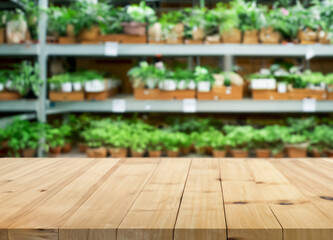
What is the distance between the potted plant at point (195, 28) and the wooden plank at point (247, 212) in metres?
2.34

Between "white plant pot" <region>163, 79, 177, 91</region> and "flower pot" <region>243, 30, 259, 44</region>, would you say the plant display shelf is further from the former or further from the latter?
"flower pot" <region>243, 30, 259, 44</region>

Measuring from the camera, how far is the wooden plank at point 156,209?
618mm

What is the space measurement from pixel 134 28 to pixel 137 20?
71mm

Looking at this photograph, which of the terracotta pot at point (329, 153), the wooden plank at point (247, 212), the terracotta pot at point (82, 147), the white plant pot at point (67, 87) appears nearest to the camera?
the wooden plank at point (247, 212)

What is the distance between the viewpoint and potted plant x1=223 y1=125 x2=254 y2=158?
10.1 feet

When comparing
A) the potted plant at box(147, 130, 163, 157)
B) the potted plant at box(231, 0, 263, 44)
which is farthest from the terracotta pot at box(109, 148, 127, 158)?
the potted plant at box(231, 0, 263, 44)

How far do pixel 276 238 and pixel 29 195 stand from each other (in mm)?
485

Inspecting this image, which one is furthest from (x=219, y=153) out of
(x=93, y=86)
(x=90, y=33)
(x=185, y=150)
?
(x=90, y=33)

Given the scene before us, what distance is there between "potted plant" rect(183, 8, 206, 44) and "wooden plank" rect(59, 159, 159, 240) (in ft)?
7.46

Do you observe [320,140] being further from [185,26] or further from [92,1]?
[92,1]

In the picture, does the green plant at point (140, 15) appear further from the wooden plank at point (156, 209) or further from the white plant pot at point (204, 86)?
the wooden plank at point (156, 209)

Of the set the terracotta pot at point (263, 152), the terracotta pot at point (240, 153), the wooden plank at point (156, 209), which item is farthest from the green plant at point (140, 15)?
the wooden plank at point (156, 209)

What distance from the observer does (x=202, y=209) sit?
0.72 metres

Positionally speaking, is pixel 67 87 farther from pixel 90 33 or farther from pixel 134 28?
pixel 134 28
